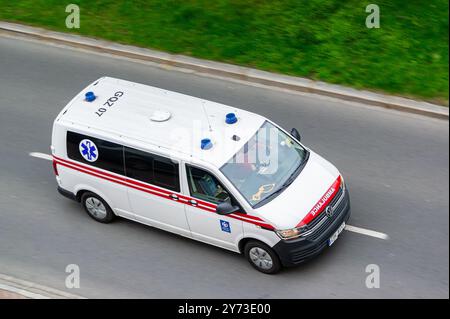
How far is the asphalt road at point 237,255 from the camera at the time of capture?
13484 mm

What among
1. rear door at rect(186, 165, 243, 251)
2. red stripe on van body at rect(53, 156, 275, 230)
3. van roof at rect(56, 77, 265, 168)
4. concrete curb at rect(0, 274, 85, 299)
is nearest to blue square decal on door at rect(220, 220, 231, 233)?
rear door at rect(186, 165, 243, 251)

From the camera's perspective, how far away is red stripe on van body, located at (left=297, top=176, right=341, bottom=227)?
1300 cm

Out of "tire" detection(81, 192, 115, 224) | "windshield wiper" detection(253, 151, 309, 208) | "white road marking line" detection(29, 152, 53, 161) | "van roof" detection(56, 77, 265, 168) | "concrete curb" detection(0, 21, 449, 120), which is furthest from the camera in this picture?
"concrete curb" detection(0, 21, 449, 120)

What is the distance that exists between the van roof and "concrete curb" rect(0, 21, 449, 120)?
141 inches

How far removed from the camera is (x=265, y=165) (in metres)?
13.5

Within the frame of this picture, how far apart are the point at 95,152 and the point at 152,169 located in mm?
1113

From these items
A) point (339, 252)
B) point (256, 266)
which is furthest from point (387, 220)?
point (256, 266)

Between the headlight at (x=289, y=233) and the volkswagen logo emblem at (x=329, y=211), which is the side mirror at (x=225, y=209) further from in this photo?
the volkswagen logo emblem at (x=329, y=211)

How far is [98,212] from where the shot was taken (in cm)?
1477

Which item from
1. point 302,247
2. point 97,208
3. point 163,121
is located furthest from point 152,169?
point 302,247

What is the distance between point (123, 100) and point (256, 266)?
3615 mm

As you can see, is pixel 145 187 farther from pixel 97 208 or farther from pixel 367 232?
pixel 367 232

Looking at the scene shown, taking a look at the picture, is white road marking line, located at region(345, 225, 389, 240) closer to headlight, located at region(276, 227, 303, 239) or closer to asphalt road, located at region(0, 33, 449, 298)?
asphalt road, located at region(0, 33, 449, 298)

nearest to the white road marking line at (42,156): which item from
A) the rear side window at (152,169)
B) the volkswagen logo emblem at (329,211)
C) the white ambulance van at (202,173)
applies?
the white ambulance van at (202,173)
